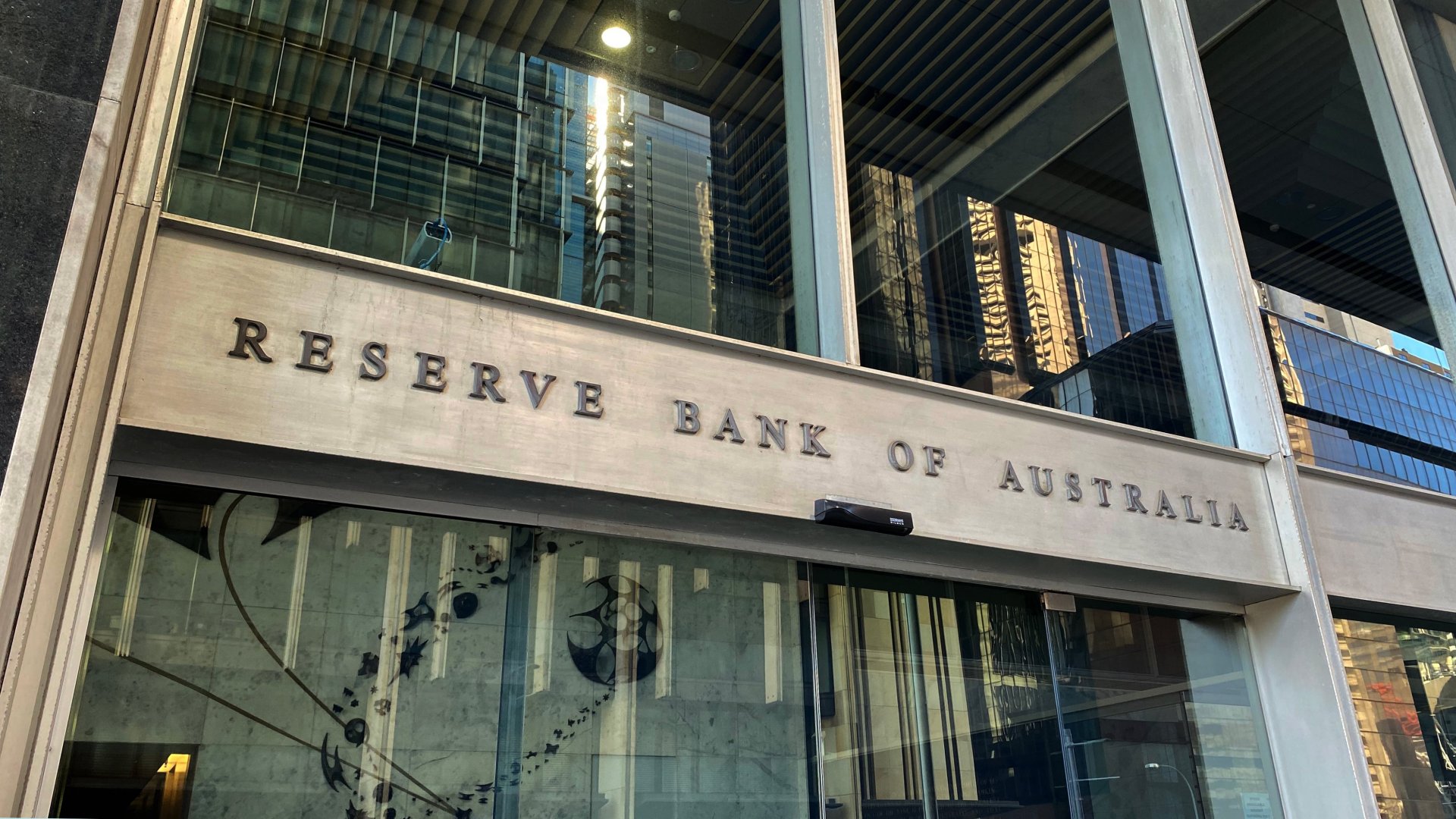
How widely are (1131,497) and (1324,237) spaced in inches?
164

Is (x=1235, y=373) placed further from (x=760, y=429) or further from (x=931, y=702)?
(x=760, y=429)

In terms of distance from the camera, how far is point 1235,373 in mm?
7637

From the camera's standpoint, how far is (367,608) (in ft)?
15.7

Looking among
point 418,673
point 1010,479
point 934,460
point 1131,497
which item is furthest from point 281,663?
point 1131,497

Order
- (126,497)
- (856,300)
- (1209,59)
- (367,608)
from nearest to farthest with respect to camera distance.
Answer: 1. (126,497)
2. (367,608)
3. (856,300)
4. (1209,59)

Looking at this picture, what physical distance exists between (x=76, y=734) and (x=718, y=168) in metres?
A: 4.49

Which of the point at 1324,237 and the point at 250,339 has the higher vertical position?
the point at 1324,237

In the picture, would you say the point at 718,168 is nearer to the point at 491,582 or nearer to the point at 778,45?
the point at 778,45

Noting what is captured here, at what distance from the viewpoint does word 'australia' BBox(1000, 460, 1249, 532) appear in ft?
21.0

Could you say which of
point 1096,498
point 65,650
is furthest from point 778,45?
point 65,650

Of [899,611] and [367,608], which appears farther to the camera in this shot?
[899,611]

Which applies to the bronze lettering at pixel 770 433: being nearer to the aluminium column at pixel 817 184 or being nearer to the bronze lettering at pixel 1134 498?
the aluminium column at pixel 817 184

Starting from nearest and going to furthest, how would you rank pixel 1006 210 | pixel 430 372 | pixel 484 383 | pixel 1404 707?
1. pixel 430 372
2. pixel 484 383
3. pixel 1404 707
4. pixel 1006 210

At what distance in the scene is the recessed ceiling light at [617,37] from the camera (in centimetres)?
691
